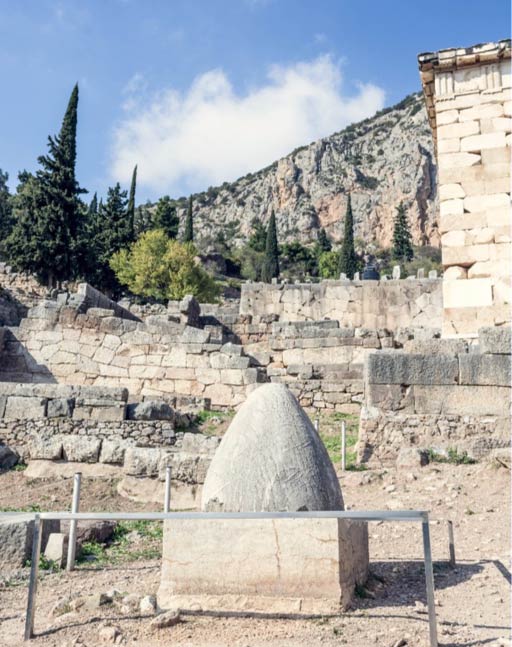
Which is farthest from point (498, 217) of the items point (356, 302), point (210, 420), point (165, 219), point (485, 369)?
point (165, 219)

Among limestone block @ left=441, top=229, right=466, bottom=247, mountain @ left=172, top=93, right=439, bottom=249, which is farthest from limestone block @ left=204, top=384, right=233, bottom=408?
mountain @ left=172, top=93, right=439, bottom=249

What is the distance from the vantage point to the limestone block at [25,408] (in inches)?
352

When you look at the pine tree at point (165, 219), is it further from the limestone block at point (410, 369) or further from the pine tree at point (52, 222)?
the limestone block at point (410, 369)

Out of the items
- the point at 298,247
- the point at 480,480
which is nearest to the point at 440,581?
the point at 480,480

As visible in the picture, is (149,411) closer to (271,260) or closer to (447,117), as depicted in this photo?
(447,117)

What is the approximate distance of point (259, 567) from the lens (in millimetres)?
3246

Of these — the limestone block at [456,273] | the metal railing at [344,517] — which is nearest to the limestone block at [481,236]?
the limestone block at [456,273]

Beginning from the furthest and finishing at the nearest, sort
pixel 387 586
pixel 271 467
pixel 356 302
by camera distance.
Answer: pixel 356 302 < pixel 387 586 < pixel 271 467

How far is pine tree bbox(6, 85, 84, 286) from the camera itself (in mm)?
31797

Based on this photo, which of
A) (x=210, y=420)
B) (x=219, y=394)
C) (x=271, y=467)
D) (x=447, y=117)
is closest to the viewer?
(x=271, y=467)

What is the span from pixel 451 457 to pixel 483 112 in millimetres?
5559

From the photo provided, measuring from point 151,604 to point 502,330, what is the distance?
6.29 meters

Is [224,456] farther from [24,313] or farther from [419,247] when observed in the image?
[419,247]

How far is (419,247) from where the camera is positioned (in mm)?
82250
